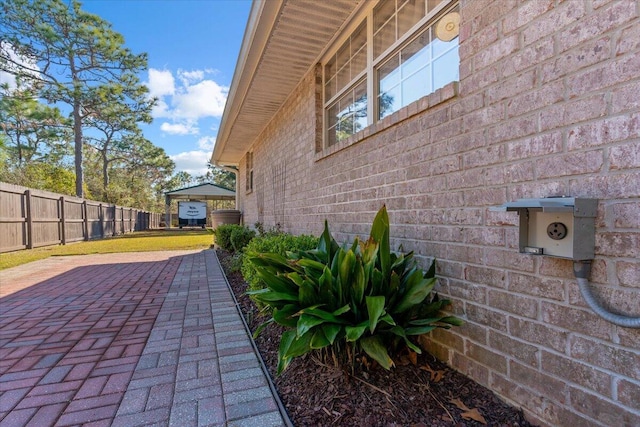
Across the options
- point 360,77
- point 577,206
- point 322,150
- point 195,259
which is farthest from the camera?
point 195,259

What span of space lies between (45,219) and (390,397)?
39.3 feet

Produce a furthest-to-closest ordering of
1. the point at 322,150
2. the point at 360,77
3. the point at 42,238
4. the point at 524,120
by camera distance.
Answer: the point at 42,238, the point at 322,150, the point at 360,77, the point at 524,120

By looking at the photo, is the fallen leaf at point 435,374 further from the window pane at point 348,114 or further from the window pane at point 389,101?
the window pane at point 348,114

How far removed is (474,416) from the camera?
1.67 meters

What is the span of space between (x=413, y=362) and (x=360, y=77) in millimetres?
3069

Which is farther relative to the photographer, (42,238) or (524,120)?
(42,238)

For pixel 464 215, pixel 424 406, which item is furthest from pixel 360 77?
pixel 424 406

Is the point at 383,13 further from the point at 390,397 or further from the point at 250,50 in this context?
the point at 390,397

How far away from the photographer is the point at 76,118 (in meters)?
17.6

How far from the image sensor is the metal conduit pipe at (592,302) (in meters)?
1.20

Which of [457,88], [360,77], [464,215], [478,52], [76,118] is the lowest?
[464,215]

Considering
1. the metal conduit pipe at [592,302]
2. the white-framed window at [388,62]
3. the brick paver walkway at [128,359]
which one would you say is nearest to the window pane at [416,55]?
the white-framed window at [388,62]

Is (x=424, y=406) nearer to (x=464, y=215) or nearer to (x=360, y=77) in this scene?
(x=464, y=215)

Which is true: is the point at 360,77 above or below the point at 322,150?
above
